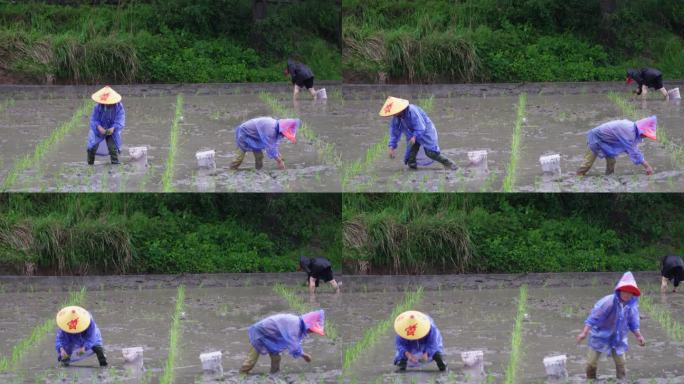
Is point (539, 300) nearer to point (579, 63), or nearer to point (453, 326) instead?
point (453, 326)

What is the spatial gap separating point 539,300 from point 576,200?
232cm

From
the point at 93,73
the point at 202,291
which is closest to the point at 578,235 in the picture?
the point at 202,291

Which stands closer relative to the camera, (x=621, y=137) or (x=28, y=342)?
(x=621, y=137)

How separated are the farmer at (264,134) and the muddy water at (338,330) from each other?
186cm

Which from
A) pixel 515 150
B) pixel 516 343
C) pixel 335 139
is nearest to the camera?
pixel 516 343

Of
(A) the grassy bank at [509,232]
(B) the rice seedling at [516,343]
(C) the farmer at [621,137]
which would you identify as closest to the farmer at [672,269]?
(A) the grassy bank at [509,232]

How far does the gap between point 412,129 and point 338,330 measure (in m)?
2.15

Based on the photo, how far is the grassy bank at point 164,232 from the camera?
18547 mm

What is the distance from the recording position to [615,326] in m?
13.9

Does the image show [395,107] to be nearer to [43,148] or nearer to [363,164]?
[363,164]

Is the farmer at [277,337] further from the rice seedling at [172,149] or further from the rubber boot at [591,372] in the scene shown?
the rubber boot at [591,372]

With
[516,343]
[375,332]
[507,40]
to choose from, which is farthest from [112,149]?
[507,40]

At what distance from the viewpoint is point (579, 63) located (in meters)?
18.8

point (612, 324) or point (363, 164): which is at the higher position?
point (363, 164)
